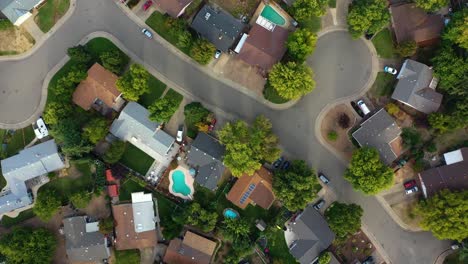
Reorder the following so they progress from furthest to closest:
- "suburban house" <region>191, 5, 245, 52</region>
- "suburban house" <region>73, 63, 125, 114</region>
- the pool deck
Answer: the pool deck, "suburban house" <region>73, 63, 125, 114</region>, "suburban house" <region>191, 5, 245, 52</region>

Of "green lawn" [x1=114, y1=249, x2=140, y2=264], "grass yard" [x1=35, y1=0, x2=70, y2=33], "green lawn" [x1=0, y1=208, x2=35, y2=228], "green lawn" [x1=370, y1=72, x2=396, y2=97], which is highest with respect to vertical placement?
"green lawn" [x1=370, y1=72, x2=396, y2=97]

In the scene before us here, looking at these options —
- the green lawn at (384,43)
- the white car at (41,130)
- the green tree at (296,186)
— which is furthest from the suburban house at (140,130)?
the green lawn at (384,43)

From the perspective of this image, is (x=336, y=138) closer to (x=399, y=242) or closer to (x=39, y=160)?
(x=399, y=242)

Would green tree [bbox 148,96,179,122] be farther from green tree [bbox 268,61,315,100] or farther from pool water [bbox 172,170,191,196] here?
green tree [bbox 268,61,315,100]

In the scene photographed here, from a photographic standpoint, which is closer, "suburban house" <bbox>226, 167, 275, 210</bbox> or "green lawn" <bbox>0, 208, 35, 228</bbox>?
"suburban house" <bbox>226, 167, 275, 210</bbox>

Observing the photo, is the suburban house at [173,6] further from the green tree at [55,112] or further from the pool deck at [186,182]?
the pool deck at [186,182]

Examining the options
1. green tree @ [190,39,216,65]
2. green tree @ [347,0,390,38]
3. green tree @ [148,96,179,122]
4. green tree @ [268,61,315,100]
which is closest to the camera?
green tree @ [268,61,315,100]

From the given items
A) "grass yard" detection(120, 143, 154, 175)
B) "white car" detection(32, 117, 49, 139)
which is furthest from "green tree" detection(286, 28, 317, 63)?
"white car" detection(32, 117, 49, 139)

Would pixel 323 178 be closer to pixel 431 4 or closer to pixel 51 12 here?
pixel 431 4
